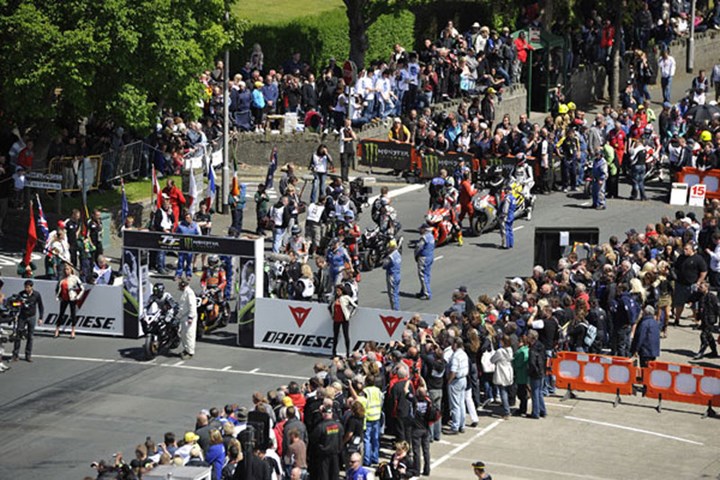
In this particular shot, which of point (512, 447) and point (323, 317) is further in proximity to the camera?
point (323, 317)

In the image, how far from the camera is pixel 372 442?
25734mm

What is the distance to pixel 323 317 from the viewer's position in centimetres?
3186

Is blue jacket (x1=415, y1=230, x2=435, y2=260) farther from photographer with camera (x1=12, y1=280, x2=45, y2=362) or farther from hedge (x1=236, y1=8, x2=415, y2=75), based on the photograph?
hedge (x1=236, y1=8, x2=415, y2=75)

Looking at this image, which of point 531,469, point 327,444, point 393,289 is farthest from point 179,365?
point 531,469

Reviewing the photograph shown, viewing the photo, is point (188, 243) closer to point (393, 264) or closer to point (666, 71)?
point (393, 264)

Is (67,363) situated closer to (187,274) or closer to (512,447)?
(187,274)

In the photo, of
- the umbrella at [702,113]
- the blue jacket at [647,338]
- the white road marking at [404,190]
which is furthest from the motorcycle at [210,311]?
the umbrella at [702,113]

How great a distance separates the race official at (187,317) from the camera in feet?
103

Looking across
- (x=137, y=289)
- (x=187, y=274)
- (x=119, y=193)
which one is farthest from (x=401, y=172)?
(x=137, y=289)

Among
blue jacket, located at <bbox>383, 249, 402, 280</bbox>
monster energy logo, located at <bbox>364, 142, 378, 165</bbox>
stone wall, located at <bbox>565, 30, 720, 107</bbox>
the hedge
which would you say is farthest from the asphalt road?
stone wall, located at <bbox>565, 30, 720, 107</bbox>

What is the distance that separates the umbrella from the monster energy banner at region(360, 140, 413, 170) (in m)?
8.47

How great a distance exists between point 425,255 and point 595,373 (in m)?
6.46

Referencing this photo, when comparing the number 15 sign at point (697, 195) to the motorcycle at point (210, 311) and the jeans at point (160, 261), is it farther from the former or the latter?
the motorcycle at point (210, 311)

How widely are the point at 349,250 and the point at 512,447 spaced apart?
1049 centimetres
